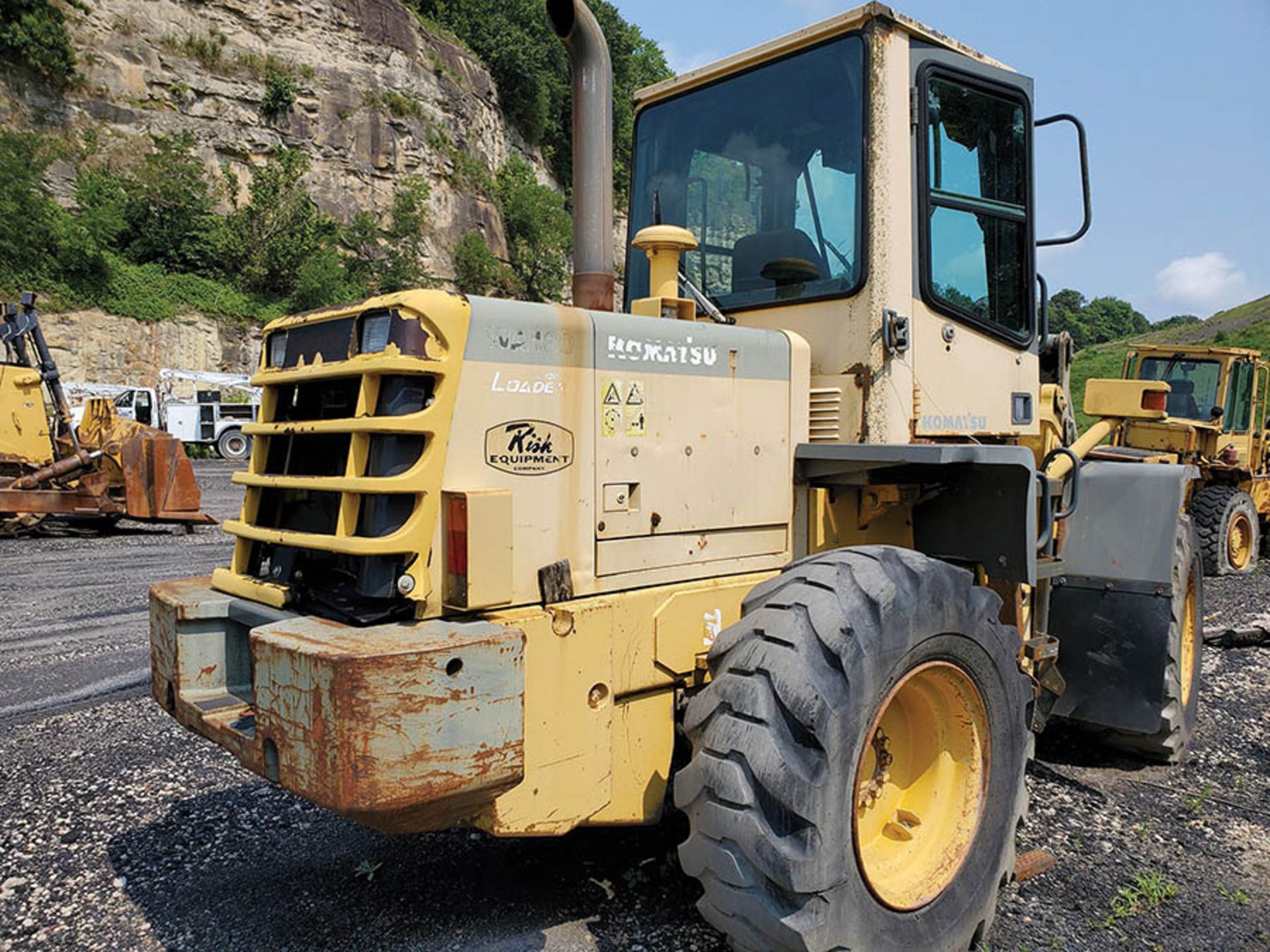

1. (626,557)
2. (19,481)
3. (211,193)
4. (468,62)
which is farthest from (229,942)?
(468,62)

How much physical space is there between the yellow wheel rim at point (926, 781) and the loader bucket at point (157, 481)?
12.9m

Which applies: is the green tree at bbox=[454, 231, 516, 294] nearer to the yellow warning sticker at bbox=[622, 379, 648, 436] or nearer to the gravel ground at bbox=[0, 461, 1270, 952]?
the gravel ground at bbox=[0, 461, 1270, 952]

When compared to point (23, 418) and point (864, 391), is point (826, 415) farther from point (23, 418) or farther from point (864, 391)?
point (23, 418)

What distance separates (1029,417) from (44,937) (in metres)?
4.27

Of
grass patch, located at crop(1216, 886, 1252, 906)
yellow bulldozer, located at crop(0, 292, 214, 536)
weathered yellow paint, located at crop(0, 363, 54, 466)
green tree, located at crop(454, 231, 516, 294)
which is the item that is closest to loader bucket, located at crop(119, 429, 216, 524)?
yellow bulldozer, located at crop(0, 292, 214, 536)

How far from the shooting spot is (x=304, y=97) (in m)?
34.9

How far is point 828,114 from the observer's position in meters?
3.64

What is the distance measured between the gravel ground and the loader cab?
173 cm

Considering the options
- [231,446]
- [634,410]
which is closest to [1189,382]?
[634,410]

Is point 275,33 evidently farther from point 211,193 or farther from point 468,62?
point 468,62

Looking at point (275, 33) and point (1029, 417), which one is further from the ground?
point (275, 33)

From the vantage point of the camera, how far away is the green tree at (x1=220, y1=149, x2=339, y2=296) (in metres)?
32.9

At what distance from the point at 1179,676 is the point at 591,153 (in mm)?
3768

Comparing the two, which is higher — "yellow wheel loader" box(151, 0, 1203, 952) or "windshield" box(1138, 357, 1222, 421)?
"windshield" box(1138, 357, 1222, 421)
